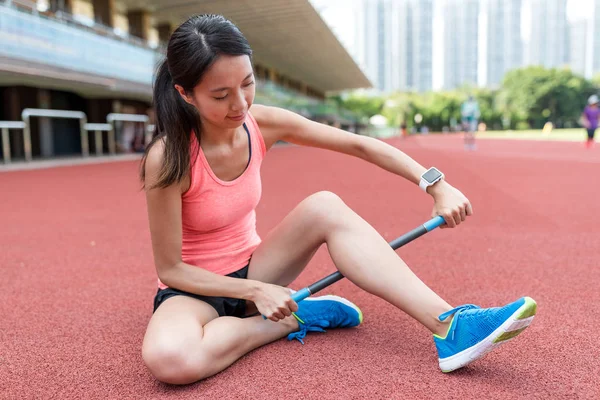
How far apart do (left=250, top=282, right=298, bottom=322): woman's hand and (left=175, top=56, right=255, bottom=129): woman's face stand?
0.58 meters

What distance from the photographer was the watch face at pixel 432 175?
1.93 meters

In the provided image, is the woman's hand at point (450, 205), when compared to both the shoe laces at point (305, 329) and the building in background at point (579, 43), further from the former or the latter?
the building in background at point (579, 43)

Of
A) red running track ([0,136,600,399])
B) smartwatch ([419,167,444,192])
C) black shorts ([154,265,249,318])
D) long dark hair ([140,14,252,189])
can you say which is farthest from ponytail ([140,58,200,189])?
smartwatch ([419,167,444,192])

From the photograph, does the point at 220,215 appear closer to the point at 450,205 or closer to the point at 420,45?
the point at 450,205

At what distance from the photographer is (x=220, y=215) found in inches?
76.5

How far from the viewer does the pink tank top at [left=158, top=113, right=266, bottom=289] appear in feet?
6.15

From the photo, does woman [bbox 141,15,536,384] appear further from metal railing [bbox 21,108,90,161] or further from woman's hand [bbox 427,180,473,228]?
metal railing [bbox 21,108,90,161]

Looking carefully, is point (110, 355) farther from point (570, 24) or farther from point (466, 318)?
point (570, 24)

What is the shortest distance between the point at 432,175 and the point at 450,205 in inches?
6.0

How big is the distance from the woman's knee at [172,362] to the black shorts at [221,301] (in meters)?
0.29

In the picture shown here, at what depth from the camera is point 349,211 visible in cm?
195

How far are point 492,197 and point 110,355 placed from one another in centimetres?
514

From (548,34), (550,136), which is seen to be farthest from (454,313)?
(548,34)

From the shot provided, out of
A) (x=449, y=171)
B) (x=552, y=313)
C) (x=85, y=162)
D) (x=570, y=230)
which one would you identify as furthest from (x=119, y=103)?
(x=552, y=313)
